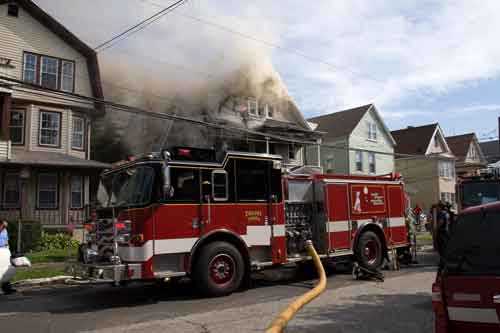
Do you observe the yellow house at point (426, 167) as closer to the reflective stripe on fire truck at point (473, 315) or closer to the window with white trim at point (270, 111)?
the window with white trim at point (270, 111)

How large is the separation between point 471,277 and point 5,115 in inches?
747

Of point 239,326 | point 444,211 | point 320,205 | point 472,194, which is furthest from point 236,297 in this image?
point 472,194

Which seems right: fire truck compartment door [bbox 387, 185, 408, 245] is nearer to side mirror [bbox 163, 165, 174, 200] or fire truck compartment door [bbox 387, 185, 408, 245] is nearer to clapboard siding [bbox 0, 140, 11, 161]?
side mirror [bbox 163, 165, 174, 200]

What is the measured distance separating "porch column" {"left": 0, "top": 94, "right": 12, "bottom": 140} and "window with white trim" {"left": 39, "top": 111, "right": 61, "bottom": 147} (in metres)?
1.74

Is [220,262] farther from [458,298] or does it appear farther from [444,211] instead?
[444,211]

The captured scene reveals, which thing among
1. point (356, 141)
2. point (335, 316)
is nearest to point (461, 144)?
point (356, 141)

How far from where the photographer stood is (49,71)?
69.2 feet

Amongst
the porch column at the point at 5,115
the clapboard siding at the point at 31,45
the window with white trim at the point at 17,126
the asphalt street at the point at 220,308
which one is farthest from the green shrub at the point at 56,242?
the asphalt street at the point at 220,308

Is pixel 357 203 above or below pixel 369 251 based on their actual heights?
→ above

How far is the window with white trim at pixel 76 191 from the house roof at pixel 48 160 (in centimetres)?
93

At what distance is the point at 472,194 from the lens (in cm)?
1304

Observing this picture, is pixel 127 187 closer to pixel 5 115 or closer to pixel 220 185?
pixel 220 185

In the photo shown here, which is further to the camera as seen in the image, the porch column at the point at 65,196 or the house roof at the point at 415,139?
the house roof at the point at 415,139

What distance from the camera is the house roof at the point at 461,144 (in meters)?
46.9
